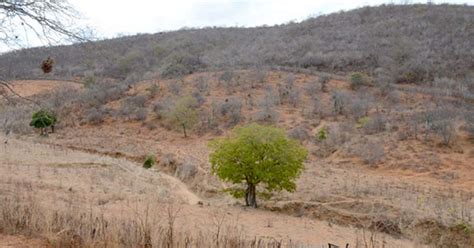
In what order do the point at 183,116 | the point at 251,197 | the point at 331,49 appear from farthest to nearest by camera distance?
the point at 331,49 < the point at 183,116 < the point at 251,197

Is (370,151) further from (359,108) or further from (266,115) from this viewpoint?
(266,115)

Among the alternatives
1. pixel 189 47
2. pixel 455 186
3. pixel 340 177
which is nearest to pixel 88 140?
pixel 340 177

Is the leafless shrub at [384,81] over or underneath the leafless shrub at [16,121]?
over

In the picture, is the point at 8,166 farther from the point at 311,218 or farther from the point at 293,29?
the point at 293,29

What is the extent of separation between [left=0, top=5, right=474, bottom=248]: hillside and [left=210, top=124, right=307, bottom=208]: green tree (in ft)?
3.49

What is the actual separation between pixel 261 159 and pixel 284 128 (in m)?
13.9

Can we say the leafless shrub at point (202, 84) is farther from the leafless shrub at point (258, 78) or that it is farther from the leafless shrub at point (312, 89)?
the leafless shrub at point (312, 89)

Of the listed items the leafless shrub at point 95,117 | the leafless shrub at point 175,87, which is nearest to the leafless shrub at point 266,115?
the leafless shrub at point 175,87

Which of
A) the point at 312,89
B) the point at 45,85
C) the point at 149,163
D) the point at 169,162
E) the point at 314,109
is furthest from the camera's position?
the point at 45,85

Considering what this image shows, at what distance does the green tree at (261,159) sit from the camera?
15.5 meters

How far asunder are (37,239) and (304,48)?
154ft

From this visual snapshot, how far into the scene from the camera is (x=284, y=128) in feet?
96.4

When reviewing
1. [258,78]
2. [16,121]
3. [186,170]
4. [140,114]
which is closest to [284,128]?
[186,170]

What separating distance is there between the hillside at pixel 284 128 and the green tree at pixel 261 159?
41.9 inches
